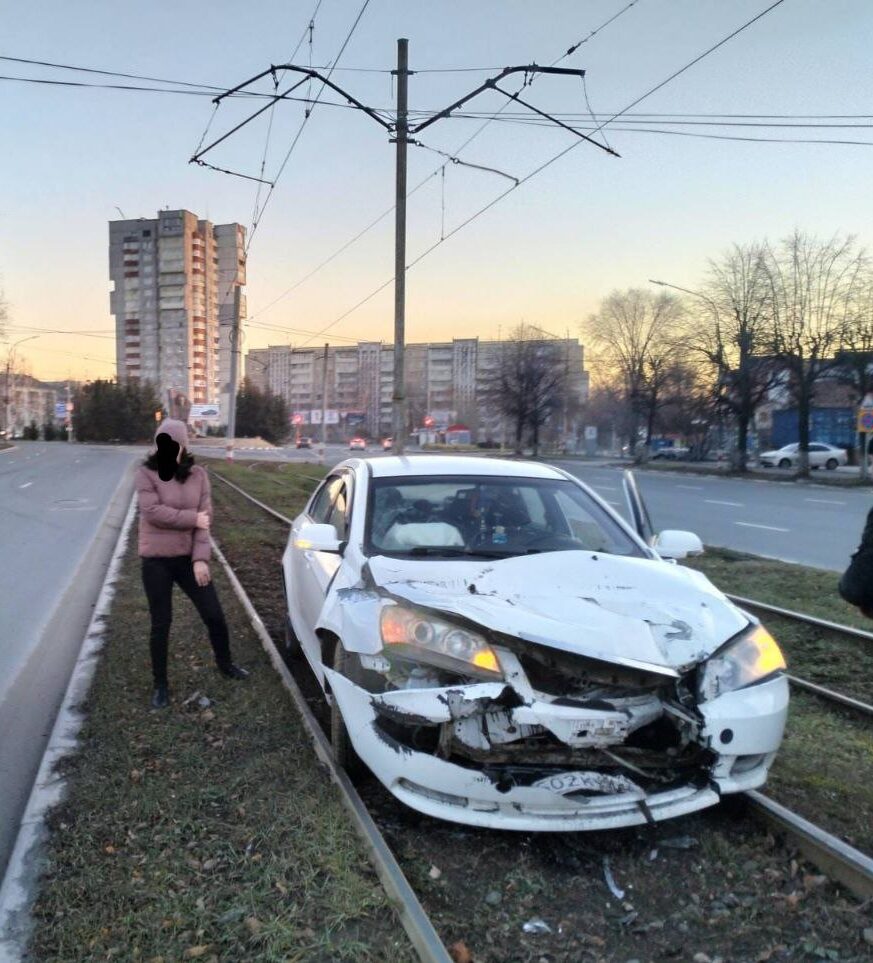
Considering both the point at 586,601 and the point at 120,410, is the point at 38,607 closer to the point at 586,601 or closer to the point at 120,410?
the point at 586,601

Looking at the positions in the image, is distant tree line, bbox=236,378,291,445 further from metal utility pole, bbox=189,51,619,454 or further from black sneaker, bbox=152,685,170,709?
black sneaker, bbox=152,685,170,709

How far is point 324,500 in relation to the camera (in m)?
6.29

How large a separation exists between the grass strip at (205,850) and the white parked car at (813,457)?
44.7 metres

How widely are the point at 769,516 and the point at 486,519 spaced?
1669cm

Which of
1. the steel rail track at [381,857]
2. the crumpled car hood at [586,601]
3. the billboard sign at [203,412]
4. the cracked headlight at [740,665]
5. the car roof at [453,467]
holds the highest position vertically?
the billboard sign at [203,412]

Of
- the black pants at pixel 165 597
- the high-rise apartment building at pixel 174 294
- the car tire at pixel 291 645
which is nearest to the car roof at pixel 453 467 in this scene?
the black pants at pixel 165 597

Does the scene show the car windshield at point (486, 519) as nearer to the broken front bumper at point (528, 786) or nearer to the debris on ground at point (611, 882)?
the broken front bumper at point (528, 786)

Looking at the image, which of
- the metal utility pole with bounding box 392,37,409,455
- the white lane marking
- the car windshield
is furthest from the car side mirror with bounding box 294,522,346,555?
the white lane marking

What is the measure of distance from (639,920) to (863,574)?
157 centimetres

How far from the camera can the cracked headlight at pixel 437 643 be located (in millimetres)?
3346

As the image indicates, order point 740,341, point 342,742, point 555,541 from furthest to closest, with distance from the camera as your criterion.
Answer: point 740,341
point 555,541
point 342,742

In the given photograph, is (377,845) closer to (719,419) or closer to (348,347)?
(719,419)

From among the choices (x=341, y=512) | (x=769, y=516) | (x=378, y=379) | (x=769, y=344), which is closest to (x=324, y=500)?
(x=341, y=512)

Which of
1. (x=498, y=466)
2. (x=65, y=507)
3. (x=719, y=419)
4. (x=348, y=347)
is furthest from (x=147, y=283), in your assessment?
(x=498, y=466)
